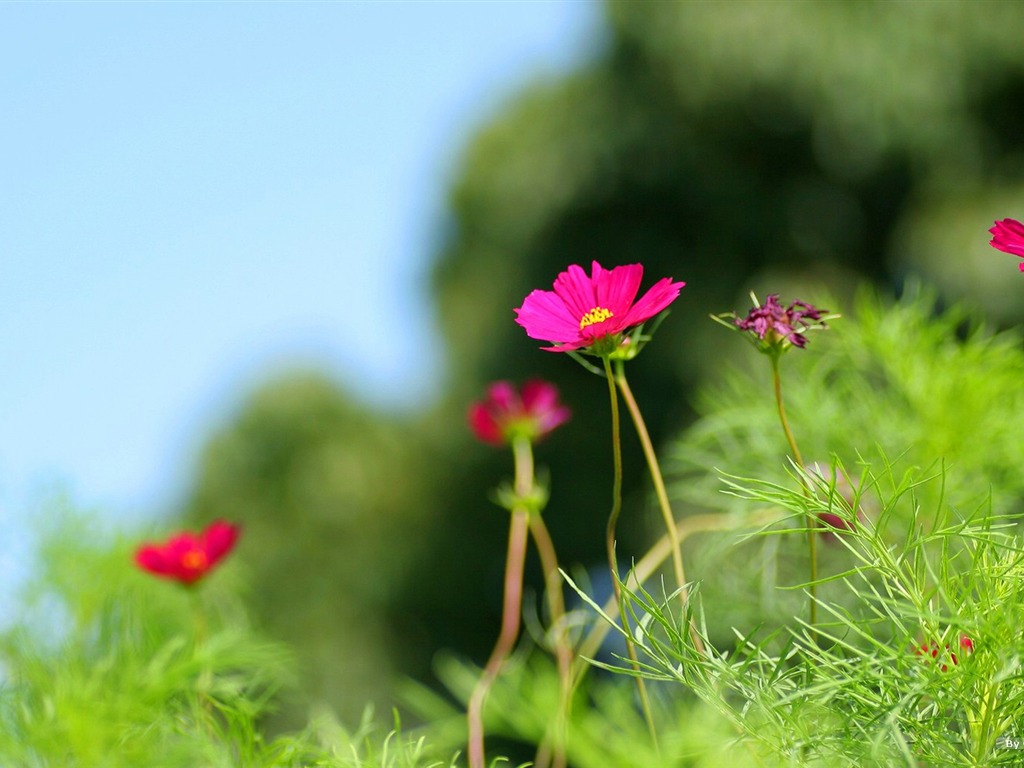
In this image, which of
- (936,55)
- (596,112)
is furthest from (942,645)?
(596,112)

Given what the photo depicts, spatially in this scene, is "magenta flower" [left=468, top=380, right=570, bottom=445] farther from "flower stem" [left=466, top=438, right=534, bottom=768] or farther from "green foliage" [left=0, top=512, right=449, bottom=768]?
"green foliage" [left=0, top=512, right=449, bottom=768]

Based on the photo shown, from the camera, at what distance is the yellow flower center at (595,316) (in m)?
0.26

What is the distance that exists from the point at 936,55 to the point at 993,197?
1.34 ft

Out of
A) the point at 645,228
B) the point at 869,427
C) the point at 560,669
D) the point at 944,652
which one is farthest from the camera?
the point at 645,228

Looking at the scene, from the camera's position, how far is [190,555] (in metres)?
0.40

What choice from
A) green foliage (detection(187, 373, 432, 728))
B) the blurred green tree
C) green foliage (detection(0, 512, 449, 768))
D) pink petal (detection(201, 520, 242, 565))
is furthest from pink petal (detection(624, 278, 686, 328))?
green foliage (detection(187, 373, 432, 728))

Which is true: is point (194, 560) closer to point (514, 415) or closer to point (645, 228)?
point (514, 415)

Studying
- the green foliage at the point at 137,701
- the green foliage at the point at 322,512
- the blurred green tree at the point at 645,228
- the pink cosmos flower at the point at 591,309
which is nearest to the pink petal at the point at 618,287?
the pink cosmos flower at the point at 591,309

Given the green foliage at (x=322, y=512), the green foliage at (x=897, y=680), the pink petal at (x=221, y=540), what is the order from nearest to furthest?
the green foliage at (x=897, y=680) < the pink petal at (x=221, y=540) < the green foliage at (x=322, y=512)

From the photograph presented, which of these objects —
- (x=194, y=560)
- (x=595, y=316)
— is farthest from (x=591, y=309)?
(x=194, y=560)

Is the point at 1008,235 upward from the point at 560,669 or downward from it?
upward

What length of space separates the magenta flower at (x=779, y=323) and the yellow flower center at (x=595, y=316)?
31 millimetres

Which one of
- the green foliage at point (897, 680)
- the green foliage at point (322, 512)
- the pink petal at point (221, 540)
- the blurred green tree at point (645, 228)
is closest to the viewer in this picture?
the green foliage at point (897, 680)

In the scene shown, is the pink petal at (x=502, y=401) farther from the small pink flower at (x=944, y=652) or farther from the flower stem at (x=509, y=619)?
the small pink flower at (x=944, y=652)
